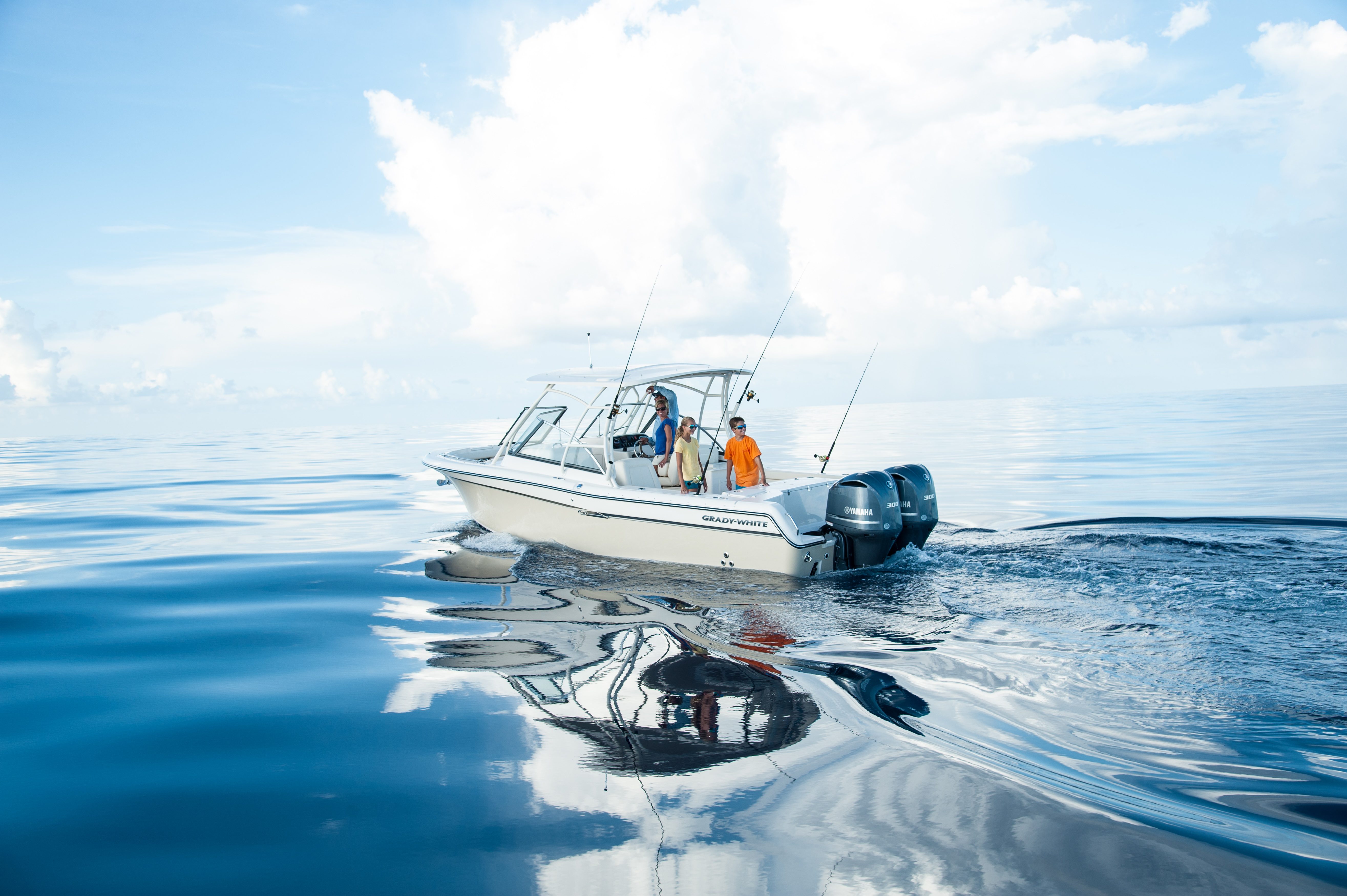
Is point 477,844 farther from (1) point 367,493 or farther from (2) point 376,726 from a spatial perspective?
(1) point 367,493

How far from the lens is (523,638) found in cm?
621

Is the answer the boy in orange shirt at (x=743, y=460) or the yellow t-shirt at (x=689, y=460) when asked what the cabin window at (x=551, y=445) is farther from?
the boy in orange shirt at (x=743, y=460)

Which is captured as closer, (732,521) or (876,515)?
(876,515)

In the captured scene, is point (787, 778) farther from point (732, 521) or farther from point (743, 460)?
point (743, 460)

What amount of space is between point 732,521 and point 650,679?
125 inches

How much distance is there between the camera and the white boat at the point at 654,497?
799 cm

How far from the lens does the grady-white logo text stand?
25.8 feet

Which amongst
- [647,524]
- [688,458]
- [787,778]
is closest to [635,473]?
[688,458]

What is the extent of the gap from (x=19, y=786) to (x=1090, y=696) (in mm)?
5558

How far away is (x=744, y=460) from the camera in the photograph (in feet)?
29.5

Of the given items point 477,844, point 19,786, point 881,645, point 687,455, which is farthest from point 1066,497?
point 19,786

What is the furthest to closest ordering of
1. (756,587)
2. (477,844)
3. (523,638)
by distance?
(756,587), (523,638), (477,844)

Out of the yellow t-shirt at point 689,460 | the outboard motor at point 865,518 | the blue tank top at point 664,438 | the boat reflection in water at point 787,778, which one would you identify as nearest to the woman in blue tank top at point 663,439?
the blue tank top at point 664,438

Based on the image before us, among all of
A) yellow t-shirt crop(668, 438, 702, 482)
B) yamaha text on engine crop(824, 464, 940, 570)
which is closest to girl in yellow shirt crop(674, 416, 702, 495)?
yellow t-shirt crop(668, 438, 702, 482)
